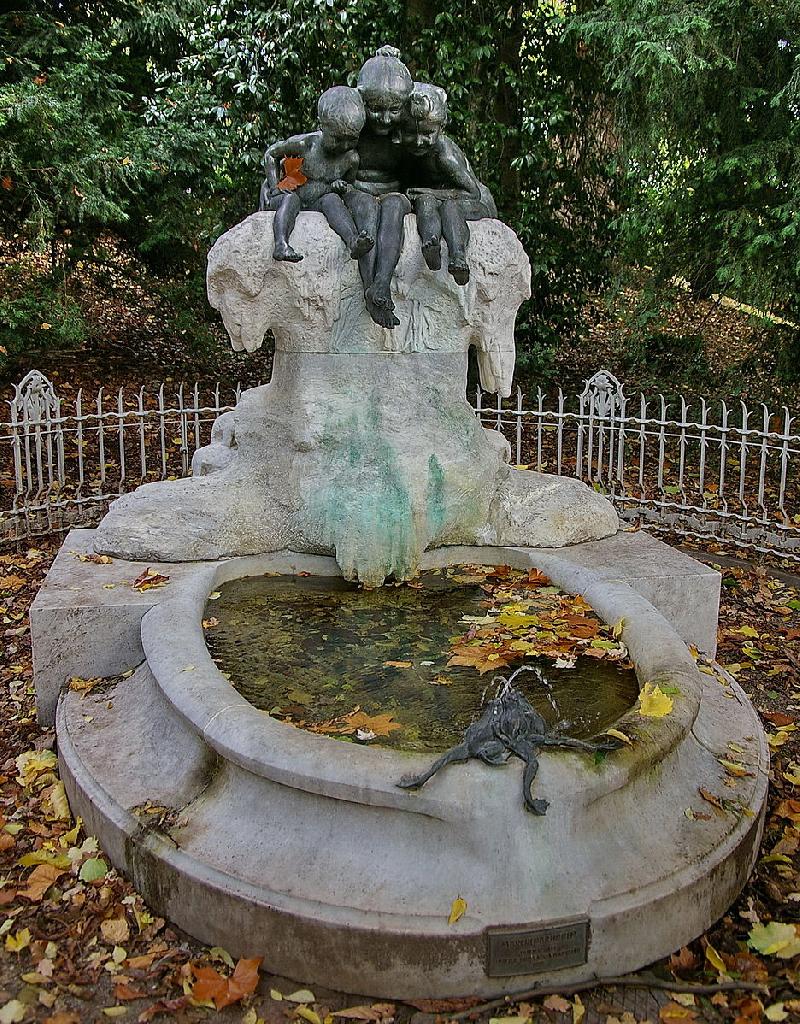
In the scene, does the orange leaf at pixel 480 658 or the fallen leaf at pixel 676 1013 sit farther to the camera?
the orange leaf at pixel 480 658

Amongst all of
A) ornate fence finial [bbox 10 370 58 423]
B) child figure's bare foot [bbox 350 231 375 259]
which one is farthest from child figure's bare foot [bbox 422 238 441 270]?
ornate fence finial [bbox 10 370 58 423]

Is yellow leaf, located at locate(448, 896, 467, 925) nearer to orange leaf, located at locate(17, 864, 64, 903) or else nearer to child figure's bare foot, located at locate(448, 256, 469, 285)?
orange leaf, located at locate(17, 864, 64, 903)

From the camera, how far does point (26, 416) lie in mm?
8047

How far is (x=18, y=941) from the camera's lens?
3.17 meters

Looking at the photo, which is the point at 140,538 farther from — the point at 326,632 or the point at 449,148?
the point at 449,148

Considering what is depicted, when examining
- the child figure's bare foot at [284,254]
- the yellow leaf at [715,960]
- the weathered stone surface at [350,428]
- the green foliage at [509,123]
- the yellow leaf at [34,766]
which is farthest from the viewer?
the green foliage at [509,123]

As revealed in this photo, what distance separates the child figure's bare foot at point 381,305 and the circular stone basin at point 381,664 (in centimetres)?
134

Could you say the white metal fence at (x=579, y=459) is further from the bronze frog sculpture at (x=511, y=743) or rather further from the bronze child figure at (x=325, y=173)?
the bronze frog sculpture at (x=511, y=743)

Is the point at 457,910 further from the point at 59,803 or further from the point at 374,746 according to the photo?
the point at 59,803

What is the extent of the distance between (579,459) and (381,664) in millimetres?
4910

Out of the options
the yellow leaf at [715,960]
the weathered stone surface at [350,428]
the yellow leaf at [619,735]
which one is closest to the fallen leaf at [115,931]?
the yellow leaf at [619,735]

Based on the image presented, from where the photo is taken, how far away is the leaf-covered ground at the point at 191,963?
2.80 metres

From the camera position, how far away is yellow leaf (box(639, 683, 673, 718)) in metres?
3.43

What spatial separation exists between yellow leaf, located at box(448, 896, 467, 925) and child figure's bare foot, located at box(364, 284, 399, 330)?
291cm
